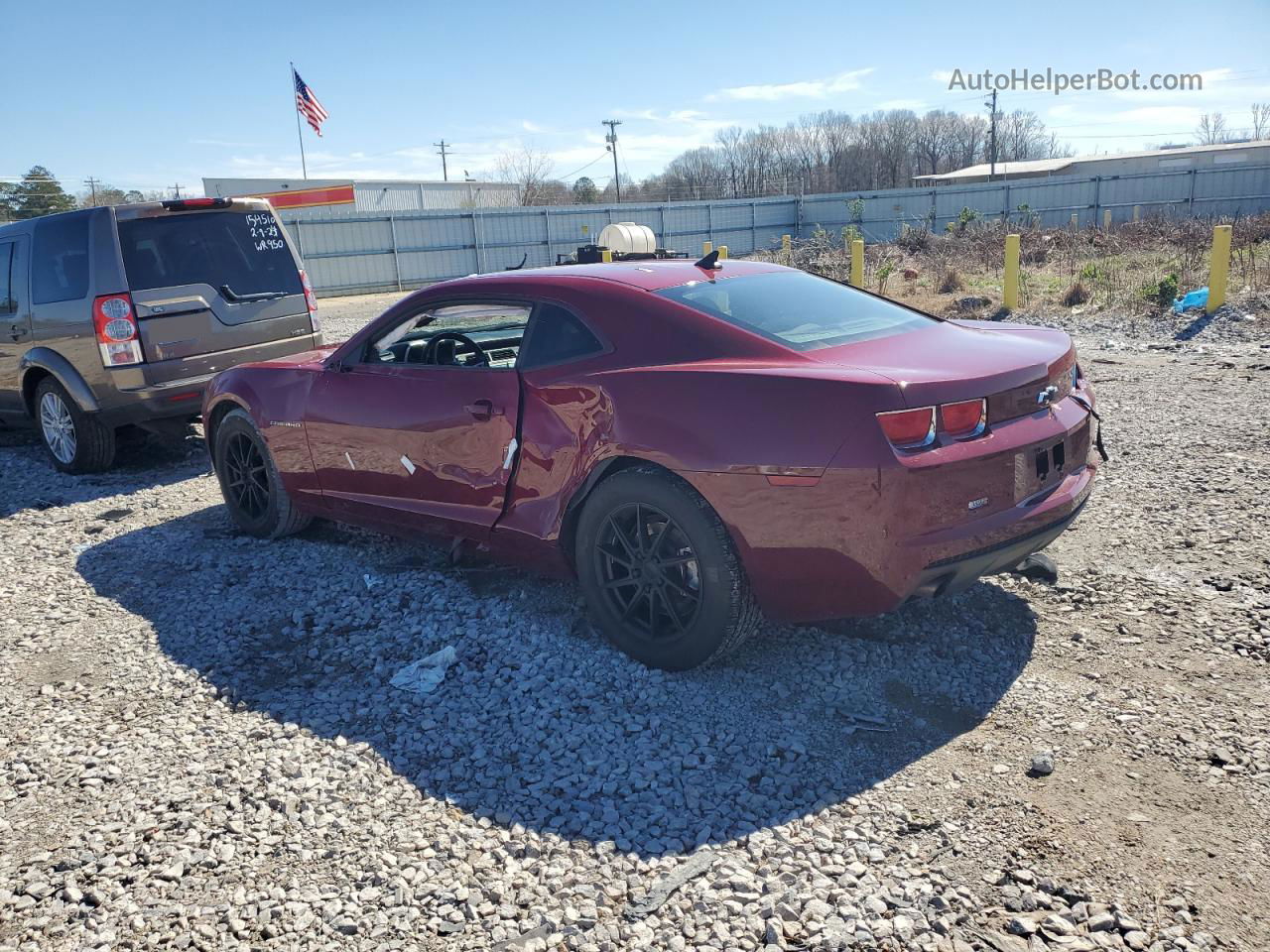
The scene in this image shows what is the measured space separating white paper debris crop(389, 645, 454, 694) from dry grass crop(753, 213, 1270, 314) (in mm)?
12848

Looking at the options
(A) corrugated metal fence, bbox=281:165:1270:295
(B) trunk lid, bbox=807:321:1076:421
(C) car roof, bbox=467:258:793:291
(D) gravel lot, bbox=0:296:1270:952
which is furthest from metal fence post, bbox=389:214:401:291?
(B) trunk lid, bbox=807:321:1076:421

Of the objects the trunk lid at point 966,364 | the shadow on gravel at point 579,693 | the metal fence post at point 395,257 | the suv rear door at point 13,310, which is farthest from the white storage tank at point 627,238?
the trunk lid at point 966,364

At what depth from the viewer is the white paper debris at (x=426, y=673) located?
12.3 ft

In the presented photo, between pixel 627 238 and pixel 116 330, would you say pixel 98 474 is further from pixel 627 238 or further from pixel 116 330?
pixel 627 238

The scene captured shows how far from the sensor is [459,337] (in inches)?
178

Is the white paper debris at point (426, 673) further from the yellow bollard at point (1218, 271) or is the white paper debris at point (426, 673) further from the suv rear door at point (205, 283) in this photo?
the yellow bollard at point (1218, 271)

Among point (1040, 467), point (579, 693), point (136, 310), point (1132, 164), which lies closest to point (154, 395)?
point (136, 310)

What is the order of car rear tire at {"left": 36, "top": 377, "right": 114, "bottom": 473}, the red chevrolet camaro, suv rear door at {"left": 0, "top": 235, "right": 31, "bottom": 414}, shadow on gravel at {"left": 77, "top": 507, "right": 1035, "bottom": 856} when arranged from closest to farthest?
shadow on gravel at {"left": 77, "top": 507, "right": 1035, "bottom": 856} < the red chevrolet camaro < car rear tire at {"left": 36, "top": 377, "right": 114, "bottom": 473} < suv rear door at {"left": 0, "top": 235, "right": 31, "bottom": 414}

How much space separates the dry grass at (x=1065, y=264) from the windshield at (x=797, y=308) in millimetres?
11219

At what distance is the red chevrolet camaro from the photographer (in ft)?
10.2

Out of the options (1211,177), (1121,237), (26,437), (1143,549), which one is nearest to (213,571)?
(1143,549)

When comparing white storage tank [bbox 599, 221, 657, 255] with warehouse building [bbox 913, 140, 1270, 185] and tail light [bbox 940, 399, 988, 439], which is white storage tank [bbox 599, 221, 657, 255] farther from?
warehouse building [bbox 913, 140, 1270, 185]

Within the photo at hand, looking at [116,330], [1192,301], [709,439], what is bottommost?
[1192,301]

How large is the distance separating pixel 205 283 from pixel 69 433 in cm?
174
